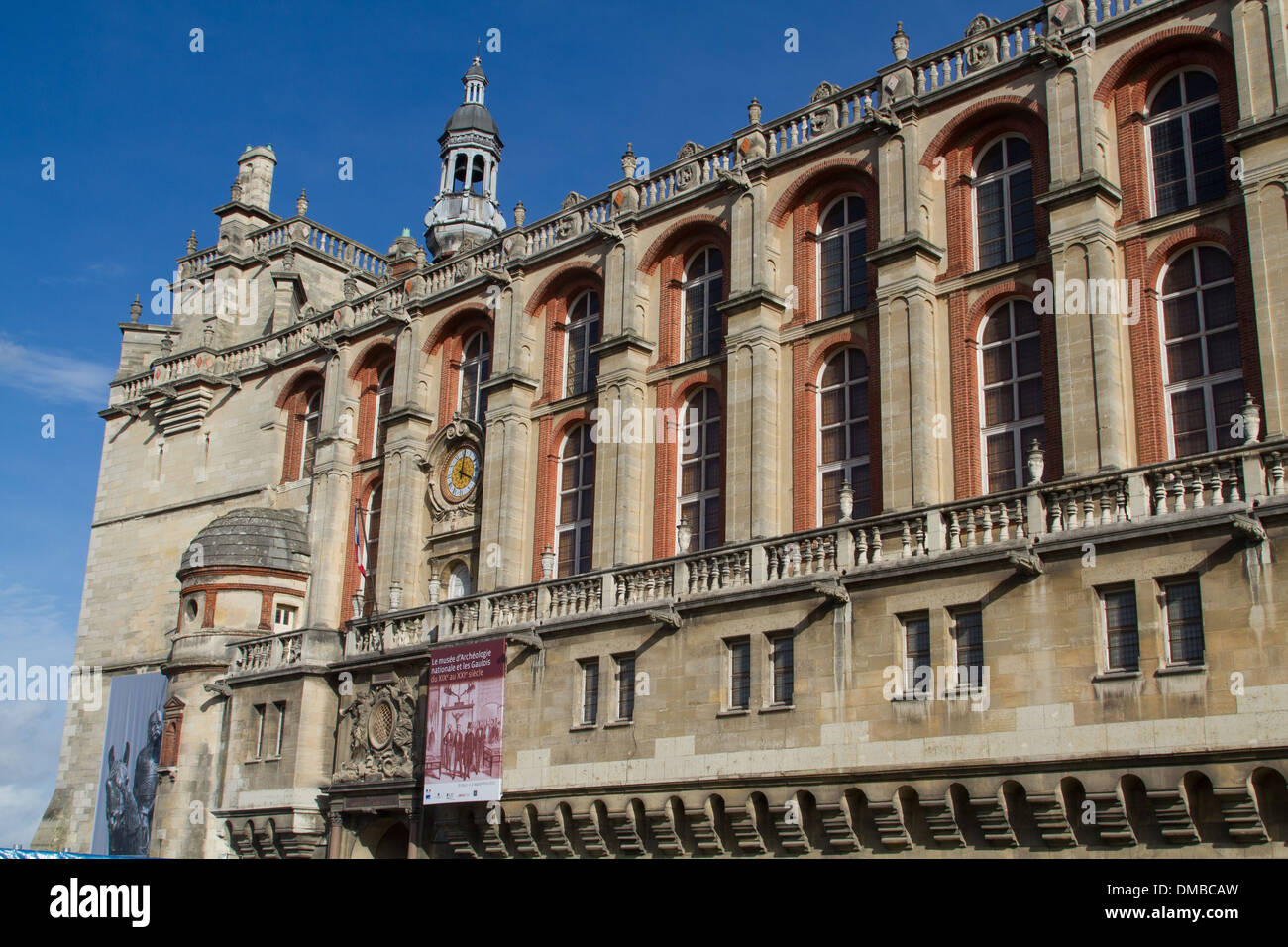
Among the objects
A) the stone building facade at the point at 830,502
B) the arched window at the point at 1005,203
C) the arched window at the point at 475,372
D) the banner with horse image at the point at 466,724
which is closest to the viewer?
the stone building facade at the point at 830,502

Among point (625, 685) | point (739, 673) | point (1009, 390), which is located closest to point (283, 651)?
point (625, 685)

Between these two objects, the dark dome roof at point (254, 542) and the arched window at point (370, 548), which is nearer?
the arched window at point (370, 548)

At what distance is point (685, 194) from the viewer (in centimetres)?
3741

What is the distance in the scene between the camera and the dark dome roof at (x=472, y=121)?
61562 millimetres

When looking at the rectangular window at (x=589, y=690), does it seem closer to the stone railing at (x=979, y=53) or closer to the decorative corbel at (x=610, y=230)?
the decorative corbel at (x=610, y=230)

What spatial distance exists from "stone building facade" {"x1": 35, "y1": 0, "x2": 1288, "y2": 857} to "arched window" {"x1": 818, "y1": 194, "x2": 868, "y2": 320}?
3.4 inches

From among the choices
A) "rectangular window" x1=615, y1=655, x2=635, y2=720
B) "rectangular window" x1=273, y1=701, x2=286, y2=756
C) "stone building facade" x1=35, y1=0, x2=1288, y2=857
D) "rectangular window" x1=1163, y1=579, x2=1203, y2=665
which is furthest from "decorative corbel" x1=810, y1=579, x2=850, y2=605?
"rectangular window" x1=273, y1=701, x2=286, y2=756

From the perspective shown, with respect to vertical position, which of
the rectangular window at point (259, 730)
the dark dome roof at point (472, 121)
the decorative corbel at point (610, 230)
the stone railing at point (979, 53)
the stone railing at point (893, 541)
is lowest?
the rectangular window at point (259, 730)

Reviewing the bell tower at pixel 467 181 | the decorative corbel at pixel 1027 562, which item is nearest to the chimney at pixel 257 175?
the bell tower at pixel 467 181

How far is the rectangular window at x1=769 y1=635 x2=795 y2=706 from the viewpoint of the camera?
93.1ft

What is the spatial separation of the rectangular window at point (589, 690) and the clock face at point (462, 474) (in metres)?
11.1

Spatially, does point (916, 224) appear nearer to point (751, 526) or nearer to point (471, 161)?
point (751, 526)

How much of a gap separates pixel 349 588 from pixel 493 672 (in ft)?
41.5
